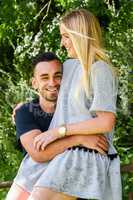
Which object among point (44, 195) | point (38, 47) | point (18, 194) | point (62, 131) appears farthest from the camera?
point (38, 47)

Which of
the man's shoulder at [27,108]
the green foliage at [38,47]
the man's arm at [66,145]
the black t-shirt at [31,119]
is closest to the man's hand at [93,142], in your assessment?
the man's arm at [66,145]

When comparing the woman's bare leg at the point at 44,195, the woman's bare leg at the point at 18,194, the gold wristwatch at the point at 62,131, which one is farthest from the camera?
the woman's bare leg at the point at 18,194

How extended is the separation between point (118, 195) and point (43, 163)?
419mm

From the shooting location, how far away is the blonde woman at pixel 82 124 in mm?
2988

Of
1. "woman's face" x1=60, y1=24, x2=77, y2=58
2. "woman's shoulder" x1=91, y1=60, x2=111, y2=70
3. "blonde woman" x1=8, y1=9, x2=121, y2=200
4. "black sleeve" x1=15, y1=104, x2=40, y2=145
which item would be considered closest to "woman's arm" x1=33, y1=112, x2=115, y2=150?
"blonde woman" x1=8, y1=9, x2=121, y2=200

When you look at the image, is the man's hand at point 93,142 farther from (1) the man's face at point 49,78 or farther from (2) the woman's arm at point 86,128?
(1) the man's face at point 49,78

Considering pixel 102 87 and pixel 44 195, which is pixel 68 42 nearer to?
pixel 102 87

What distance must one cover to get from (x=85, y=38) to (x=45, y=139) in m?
0.56

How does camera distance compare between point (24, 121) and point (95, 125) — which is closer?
point (95, 125)

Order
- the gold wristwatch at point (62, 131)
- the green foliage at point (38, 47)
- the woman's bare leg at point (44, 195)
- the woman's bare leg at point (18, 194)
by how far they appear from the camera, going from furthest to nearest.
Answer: the green foliage at point (38, 47) < the woman's bare leg at point (18, 194) < the gold wristwatch at point (62, 131) < the woman's bare leg at point (44, 195)

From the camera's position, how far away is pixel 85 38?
10.2 feet

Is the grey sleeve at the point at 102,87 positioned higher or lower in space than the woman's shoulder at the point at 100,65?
lower

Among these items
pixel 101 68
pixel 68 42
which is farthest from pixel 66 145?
pixel 68 42

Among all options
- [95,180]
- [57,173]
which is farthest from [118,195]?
[57,173]
